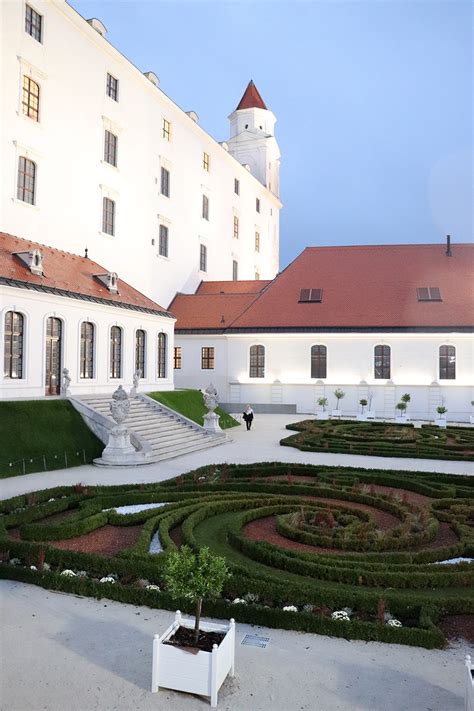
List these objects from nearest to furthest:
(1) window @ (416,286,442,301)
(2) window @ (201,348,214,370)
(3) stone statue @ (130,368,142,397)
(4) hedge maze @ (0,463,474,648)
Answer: (4) hedge maze @ (0,463,474,648)
(3) stone statue @ (130,368,142,397)
(1) window @ (416,286,442,301)
(2) window @ (201,348,214,370)

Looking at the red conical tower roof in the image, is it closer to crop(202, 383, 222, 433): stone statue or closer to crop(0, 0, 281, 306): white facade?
crop(0, 0, 281, 306): white facade

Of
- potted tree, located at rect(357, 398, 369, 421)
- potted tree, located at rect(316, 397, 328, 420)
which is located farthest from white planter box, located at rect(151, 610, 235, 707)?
potted tree, located at rect(357, 398, 369, 421)

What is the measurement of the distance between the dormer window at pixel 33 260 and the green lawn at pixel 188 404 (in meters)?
8.58

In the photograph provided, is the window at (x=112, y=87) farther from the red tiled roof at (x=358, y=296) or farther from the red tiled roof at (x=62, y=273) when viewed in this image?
the red tiled roof at (x=358, y=296)

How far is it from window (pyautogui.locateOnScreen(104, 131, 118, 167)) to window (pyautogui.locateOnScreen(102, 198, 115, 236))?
A: 2.64 metres

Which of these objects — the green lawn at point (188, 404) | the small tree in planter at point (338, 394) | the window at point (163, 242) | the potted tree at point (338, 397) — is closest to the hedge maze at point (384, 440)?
the green lawn at point (188, 404)

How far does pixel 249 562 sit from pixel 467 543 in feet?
13.4

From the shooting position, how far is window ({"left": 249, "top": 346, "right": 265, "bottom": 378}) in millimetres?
41438

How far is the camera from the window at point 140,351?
102ft

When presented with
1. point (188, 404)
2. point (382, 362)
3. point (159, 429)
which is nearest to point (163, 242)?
point (188, 404)

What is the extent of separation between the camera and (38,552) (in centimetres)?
964

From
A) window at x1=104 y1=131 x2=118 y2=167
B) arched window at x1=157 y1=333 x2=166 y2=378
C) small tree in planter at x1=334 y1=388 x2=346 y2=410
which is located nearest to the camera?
arched window at x1=157 y1=333 x2=166 y2=378

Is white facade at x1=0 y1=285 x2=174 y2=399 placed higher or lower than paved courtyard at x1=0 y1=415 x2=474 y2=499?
higher

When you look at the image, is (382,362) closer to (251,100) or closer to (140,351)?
(140,351)
